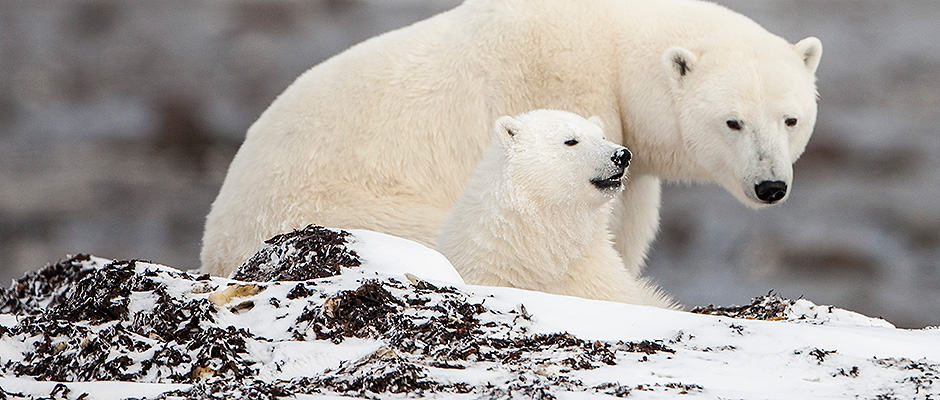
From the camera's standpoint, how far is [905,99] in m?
26.8

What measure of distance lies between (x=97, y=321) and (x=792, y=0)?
75.5 ft

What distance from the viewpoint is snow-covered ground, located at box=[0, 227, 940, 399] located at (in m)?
3.42

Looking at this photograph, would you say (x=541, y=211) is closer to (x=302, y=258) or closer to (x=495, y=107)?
(x=302, y=258)

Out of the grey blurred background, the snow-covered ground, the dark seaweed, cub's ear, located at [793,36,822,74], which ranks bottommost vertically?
the snow-covered ground

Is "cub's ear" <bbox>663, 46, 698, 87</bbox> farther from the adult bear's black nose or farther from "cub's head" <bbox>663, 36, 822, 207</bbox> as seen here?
the adult bear's black nose

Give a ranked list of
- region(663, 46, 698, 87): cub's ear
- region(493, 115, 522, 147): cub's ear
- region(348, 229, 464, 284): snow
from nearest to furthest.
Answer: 1. region(348, 229, 464, 284): snow
2. region(493, 115, 522, 147): cub's ear
3. region(663, 46, 698, 87): cub's ear

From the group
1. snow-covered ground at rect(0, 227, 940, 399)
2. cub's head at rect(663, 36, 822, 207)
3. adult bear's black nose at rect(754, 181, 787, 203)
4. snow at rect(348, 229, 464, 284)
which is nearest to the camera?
snow-covered ground at rect(0, 227, 940, 399)

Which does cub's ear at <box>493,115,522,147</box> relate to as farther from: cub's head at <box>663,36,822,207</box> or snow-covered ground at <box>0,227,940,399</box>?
cub's head at <box>663,36,822,207</box>

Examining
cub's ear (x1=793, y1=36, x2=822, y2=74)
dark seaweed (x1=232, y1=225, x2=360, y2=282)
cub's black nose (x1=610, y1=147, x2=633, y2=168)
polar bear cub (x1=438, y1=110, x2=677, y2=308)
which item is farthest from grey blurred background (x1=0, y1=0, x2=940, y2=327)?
dark seaweed (x1=232, y1=225, x2=360, y2=282)

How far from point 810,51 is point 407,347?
4217 millimetres

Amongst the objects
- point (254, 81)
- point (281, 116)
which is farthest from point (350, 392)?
point (254, 81)

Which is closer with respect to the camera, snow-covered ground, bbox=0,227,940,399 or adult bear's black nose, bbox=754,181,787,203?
snow-covered ground, bbox=0,227,940,399

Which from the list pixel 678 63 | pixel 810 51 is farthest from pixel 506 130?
pixel 810 51

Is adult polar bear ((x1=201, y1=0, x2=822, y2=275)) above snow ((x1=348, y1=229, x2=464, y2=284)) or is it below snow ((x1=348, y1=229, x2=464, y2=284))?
above
